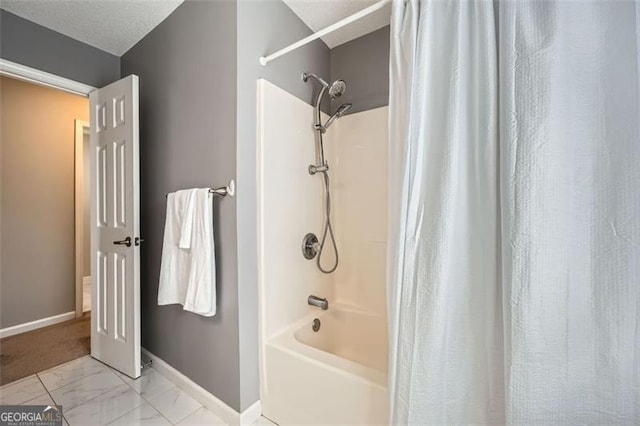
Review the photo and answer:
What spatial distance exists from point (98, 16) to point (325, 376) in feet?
8.30

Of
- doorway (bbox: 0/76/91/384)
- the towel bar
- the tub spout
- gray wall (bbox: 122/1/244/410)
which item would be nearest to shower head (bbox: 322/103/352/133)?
gray wall (bbox: 122/1/244/410)

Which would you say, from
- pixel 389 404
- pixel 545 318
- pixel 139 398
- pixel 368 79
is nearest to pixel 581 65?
pixel 545 318

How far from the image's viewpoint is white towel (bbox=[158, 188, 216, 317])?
1404mm

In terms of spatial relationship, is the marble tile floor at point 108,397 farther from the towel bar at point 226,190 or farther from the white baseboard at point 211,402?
the towel bar at point 226,190

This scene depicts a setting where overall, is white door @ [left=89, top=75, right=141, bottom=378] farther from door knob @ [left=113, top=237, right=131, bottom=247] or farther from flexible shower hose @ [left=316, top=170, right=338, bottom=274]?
flexible shower hose @ [left=316, top=170, right=338, bottom=274]

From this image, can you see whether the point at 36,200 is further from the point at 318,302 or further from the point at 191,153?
the point at 318,302

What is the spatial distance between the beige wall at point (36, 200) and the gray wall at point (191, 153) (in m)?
1.34

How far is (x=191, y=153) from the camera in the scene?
164cm

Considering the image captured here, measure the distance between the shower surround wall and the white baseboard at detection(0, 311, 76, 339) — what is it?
2581 millimetres

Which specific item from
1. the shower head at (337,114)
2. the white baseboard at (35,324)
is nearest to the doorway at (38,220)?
the white baseboard at (35,324)

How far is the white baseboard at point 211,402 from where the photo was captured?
4.65 feet

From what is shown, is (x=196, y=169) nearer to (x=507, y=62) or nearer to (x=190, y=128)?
(x=190, y=128)

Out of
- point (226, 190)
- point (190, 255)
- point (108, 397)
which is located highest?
point (226, 190)

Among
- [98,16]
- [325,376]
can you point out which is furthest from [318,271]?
[98,16]
